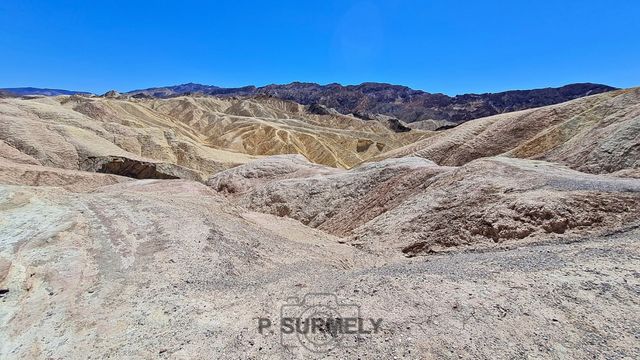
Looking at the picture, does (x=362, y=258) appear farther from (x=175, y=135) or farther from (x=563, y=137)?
(x=175, y=135)

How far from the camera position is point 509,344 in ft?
20.0

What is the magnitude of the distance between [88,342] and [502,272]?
26.6ft

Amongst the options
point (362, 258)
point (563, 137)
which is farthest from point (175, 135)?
point (362, 258)

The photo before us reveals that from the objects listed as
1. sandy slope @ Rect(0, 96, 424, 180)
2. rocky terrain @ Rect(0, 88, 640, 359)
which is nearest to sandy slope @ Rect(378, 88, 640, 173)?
rocky terrain @ Rect(0, 88, 640, 359)

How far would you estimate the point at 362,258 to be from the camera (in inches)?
537

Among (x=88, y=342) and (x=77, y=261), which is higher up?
(x=77, y=261)

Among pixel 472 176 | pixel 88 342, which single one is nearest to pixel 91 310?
pixel 88 342

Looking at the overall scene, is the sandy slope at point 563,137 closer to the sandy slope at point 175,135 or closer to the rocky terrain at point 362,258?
the rocky terrain at point 362,258

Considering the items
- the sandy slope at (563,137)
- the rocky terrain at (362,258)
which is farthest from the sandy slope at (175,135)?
the sandy slope at (563,137)

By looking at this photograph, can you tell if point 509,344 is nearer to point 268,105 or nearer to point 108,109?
point 108,109

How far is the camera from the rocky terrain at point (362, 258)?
6.53 m

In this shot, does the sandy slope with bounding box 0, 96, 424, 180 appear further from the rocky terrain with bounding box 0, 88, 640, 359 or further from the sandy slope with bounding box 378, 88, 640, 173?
the sandy slope with bounding box 378, 88, 640, 173

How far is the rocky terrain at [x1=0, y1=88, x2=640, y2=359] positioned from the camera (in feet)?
21.4

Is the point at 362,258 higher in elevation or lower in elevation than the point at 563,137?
lower
